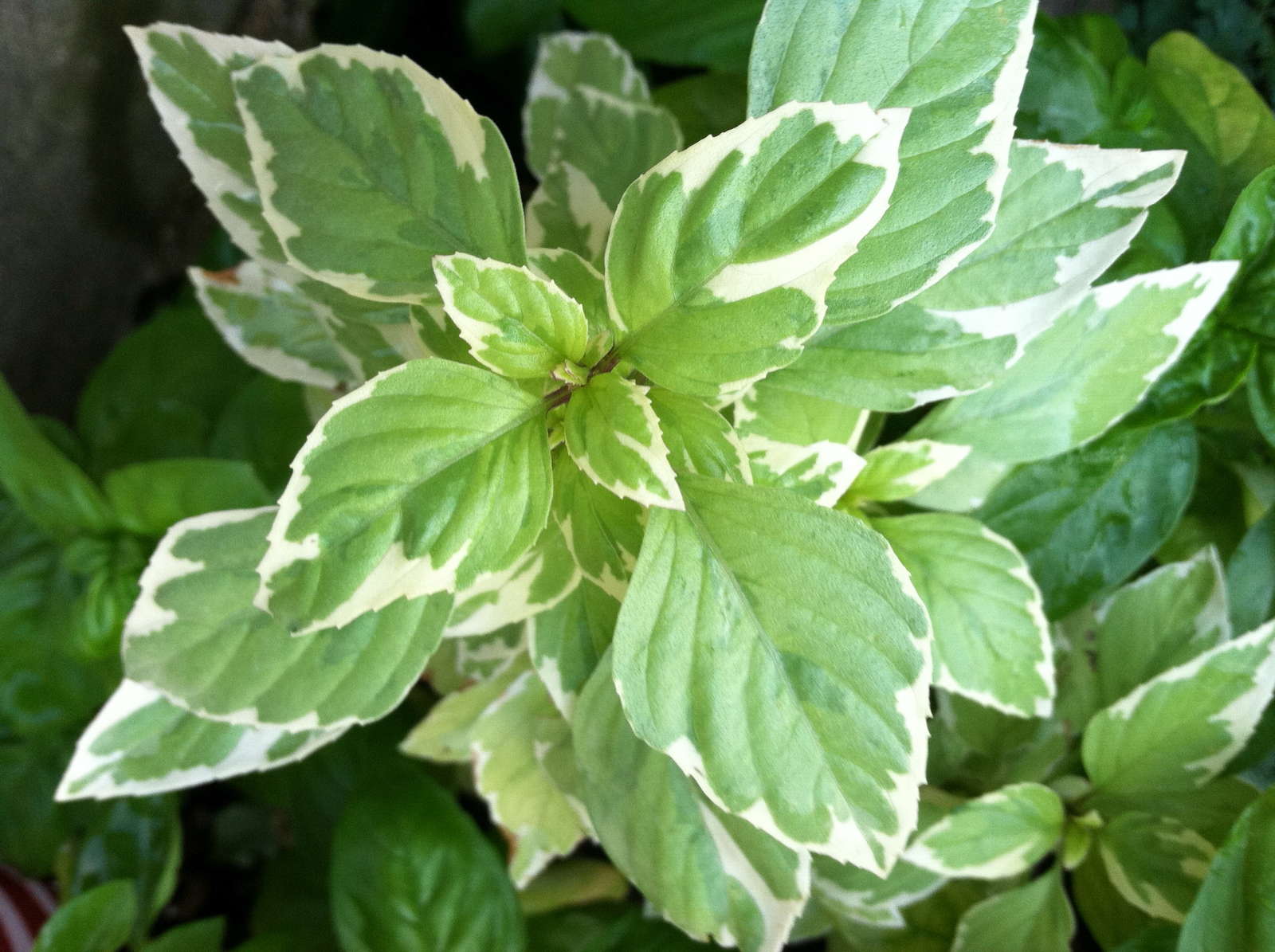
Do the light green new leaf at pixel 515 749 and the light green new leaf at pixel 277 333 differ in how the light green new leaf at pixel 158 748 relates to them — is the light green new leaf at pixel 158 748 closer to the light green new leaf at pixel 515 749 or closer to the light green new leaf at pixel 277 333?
the light green new leaf at pixel 515 749

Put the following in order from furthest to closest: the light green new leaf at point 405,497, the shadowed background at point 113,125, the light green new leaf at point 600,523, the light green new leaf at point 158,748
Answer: the shadowed background at point 113,125, the light green new leaf at point 158,748, the light green new leaf at point 600,523, the light green new leaf at point 405,497

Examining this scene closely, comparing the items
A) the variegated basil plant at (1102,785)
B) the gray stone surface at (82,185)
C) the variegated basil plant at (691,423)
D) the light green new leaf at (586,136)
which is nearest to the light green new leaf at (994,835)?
the variegated basil plant at (1102,785)

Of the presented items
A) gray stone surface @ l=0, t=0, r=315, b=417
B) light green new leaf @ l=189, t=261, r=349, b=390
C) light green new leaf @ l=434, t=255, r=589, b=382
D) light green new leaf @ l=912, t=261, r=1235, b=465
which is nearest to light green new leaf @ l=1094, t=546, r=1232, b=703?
light green new leaf @ l=912, t=261, r=1235, b=465

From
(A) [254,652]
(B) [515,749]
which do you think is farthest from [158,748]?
(B) [515,749]

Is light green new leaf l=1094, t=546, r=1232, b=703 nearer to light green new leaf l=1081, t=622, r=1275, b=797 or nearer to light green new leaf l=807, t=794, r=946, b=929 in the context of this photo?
light green new leaf l=1081, t=622, r=1275, b=797

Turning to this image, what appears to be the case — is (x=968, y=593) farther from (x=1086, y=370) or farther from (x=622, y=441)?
(x=622, y=441)

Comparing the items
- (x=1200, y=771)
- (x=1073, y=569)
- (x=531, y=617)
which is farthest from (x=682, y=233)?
(x=1200, y=771)

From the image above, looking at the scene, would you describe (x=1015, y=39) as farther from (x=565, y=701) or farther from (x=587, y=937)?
(x=587, y=937)
